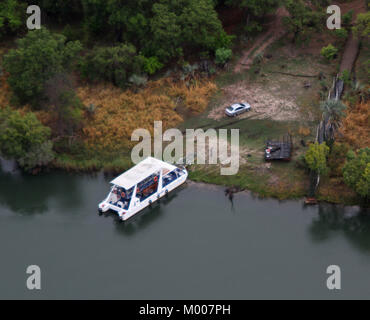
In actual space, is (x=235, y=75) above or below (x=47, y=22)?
below

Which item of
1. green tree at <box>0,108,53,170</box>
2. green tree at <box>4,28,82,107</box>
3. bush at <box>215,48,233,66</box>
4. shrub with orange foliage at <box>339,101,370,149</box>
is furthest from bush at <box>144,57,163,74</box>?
shrub with orange foliage at <box>339,101,370,149</box>

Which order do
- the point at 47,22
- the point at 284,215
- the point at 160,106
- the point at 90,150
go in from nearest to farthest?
the point at 284,215, the point at 90,150, the point at 160,106, the point at 47,22

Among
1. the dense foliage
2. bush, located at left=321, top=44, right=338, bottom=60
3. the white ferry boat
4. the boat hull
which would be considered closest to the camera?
the boat hull

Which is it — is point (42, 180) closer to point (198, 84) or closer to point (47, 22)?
point (198, 84)

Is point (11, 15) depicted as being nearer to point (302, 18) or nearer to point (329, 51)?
point (302, 18)

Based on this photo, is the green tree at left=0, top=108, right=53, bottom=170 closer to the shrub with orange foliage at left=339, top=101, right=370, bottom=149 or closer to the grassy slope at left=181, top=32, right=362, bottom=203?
the grassy slope at left=181, top=32, right=362, bottom=203

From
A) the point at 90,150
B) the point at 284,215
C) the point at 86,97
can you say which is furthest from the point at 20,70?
the point at 284,215

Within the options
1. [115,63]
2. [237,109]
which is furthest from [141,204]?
[115,63]
